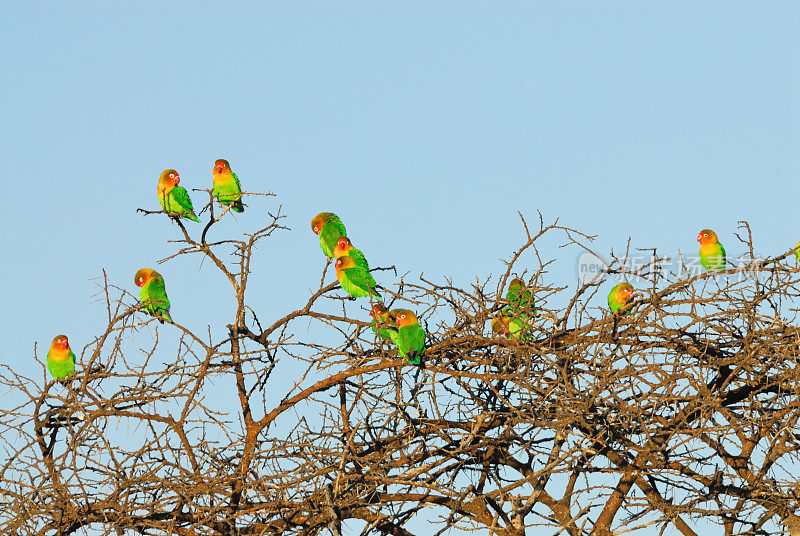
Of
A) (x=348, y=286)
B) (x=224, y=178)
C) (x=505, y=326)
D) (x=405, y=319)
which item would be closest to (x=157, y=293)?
(x=224, y=178)

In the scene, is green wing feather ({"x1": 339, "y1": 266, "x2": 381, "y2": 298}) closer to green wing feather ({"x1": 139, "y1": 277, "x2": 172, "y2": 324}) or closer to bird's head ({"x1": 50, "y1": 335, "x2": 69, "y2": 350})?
green wing feather ({"x1": 139, "y1": 277, "x2": 172, "y2": 324})

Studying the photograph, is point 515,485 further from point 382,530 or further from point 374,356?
point 374,356

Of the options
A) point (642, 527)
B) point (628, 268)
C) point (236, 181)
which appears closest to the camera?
point (642, 527)

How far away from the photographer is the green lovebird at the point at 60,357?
23.1 feet

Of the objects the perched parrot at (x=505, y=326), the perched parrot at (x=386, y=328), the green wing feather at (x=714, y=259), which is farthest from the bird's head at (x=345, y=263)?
the green wing feather at (x=714, y=259)

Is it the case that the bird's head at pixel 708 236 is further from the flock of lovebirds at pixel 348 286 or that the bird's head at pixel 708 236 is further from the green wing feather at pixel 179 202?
the green wing feather at pixel 179 202

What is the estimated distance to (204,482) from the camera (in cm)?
426

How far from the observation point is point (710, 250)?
309 inches

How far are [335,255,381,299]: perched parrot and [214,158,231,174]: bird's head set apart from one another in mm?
2415

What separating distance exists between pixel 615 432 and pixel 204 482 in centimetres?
219

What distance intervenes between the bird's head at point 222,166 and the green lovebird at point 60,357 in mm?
2112

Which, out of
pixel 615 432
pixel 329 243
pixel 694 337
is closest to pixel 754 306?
pixel 694 337

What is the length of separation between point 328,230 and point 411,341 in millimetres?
2713

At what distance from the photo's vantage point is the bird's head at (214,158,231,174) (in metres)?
7.89
